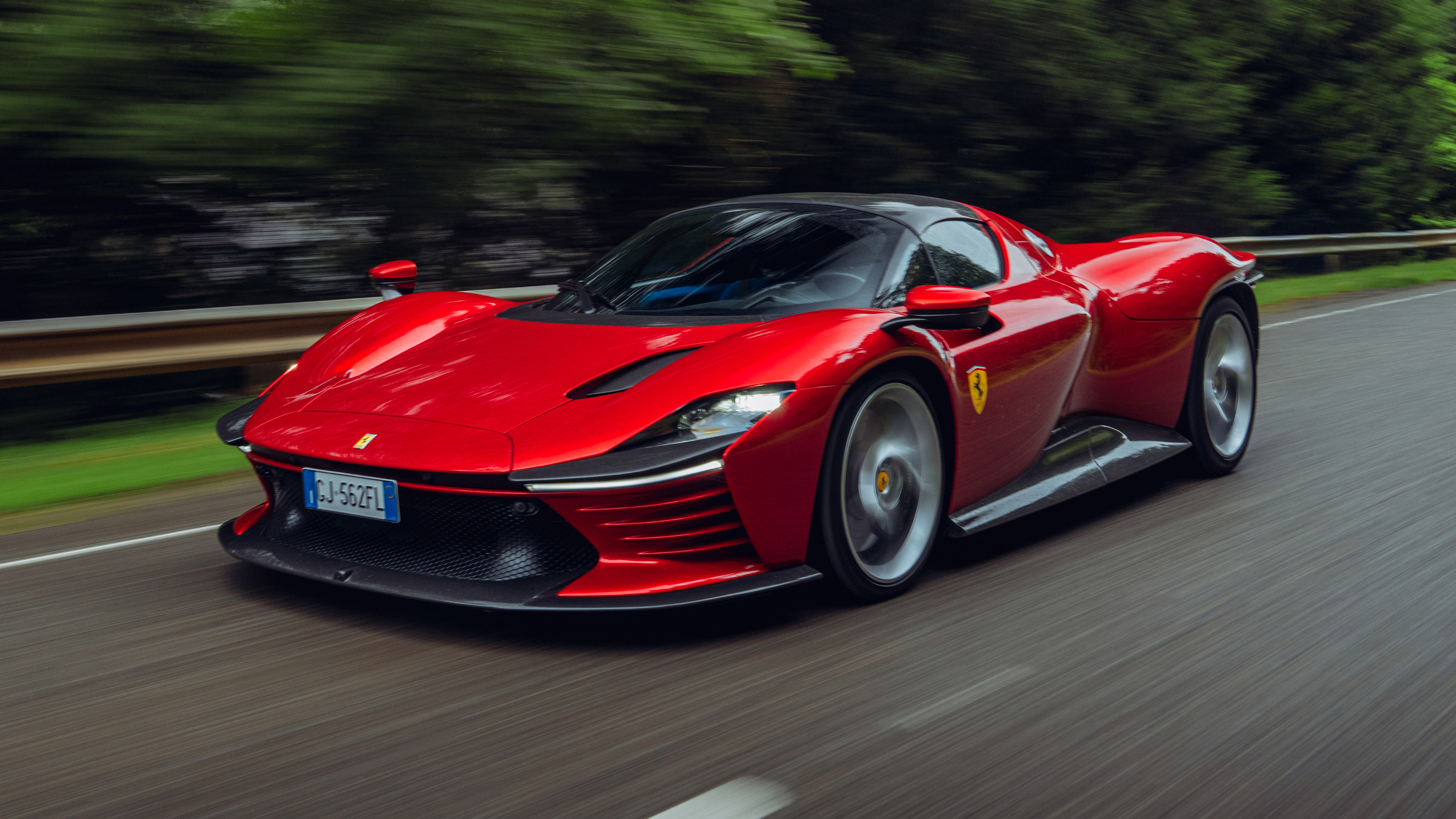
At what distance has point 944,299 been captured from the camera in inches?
144

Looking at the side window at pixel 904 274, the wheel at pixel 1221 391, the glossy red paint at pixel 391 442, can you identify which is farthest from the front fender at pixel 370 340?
the wheel at pixel 1221 391

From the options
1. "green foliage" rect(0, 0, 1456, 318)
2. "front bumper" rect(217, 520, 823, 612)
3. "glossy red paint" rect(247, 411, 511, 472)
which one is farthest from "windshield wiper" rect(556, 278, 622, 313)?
"green foliage" rect(0, 0, 1456, 318)

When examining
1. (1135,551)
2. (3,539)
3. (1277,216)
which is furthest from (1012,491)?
(1277,216)

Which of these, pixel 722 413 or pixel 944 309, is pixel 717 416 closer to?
pixel 722 413

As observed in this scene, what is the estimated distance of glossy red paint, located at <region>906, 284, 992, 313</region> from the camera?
3.64 meters

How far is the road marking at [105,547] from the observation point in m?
4.13

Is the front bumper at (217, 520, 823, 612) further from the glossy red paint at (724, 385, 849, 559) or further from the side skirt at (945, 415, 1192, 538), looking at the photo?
the side skirt at (945, 415, 1192, 538)

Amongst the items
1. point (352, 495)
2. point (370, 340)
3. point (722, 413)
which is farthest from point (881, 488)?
point (370, 340)

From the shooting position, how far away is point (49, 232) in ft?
24.7

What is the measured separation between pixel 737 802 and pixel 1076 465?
2.49 m

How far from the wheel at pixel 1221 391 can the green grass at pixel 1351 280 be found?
8730 mm

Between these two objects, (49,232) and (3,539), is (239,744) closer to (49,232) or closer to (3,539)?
(3,539)

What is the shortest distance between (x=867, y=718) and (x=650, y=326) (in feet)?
4.99

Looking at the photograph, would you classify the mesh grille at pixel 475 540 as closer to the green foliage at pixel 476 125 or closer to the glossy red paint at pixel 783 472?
the glossy red paint at pixel 783 472
